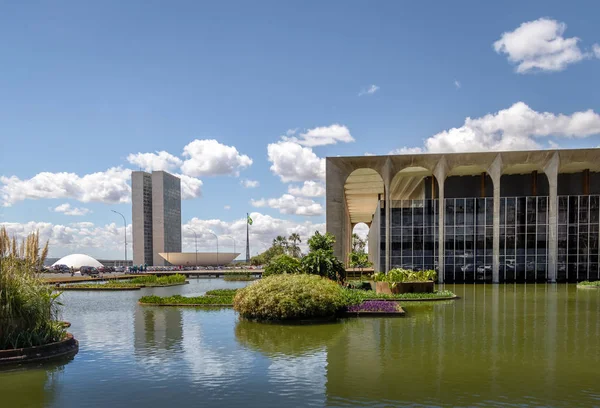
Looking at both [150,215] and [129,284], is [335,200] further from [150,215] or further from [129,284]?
[150,215]

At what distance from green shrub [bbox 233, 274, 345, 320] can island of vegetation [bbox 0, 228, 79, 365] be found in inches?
367

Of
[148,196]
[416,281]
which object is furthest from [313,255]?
[148,196]

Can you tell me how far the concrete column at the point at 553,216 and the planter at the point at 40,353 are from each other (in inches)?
1877

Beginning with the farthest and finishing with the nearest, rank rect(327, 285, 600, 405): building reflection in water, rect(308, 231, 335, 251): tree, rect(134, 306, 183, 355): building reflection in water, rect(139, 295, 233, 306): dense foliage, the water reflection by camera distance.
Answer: rect(308, 231, 335, 251): tree, rect(139, 295, 233, 306): dense foliage, rect(134, 306, 183, 355): building reflection in water, the water reflection, rect(327, 285, 600, 405): building reflection in water

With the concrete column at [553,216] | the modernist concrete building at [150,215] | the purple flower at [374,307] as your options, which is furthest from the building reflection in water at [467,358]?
the modernist concrete building at [150,215]

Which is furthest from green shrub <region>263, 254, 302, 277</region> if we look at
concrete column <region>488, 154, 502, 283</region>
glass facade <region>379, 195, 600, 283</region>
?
concrete column <region>488, 154, 502, 283</region>

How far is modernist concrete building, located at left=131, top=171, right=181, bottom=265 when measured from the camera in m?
173

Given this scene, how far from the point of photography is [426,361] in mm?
15062

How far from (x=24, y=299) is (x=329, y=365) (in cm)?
1069

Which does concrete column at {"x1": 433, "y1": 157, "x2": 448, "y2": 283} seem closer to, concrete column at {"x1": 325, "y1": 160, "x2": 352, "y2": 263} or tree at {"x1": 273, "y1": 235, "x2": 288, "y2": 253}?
concrete column at {"x1": 325, "y1": 160, "x2": 352, "y2": 263}

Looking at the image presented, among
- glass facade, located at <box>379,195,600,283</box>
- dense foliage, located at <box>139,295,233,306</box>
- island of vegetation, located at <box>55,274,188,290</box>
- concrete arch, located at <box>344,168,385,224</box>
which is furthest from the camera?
concrete arch, located at <box>344,168,385,224</box>

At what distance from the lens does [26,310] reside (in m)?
16.2

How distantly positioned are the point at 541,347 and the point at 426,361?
504cm

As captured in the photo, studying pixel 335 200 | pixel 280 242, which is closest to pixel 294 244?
pixel 280 242
